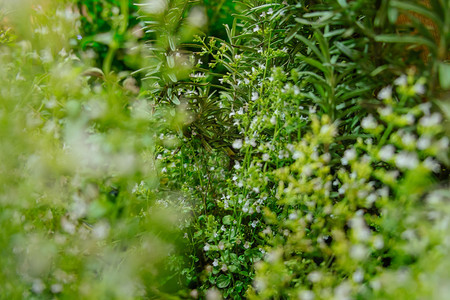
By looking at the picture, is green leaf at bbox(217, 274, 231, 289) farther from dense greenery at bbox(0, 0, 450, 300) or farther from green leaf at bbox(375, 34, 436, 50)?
green leaf at bbox(375, 34, 436, 50)

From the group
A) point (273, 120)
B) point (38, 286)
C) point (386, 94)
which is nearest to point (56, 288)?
point (38, 286)


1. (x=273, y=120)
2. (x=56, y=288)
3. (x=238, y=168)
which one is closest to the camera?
(x=56, y=288)

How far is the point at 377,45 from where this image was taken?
101cm

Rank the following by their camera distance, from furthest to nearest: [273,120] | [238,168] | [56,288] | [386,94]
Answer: [238,168] < [273,120] < [56,288] < [386,94]

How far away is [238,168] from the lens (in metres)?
1.19

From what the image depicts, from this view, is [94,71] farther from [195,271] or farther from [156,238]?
[195,271]

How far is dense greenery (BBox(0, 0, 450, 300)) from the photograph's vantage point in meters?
0.78

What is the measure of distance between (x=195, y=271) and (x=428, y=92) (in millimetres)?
1040

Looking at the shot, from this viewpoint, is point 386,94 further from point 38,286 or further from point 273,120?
point 38,286

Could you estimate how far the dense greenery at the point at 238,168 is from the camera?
2.56 ft

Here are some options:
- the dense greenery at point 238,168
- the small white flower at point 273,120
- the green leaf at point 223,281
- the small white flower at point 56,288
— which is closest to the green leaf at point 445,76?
the dense greenery at point 238,168

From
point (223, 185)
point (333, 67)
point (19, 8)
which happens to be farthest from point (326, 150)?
point (19, 8)

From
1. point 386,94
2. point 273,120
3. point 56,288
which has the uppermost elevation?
point 386,94

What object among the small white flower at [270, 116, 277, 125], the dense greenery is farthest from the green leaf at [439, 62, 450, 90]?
the small white flower at [270, 116, 277, 125]
